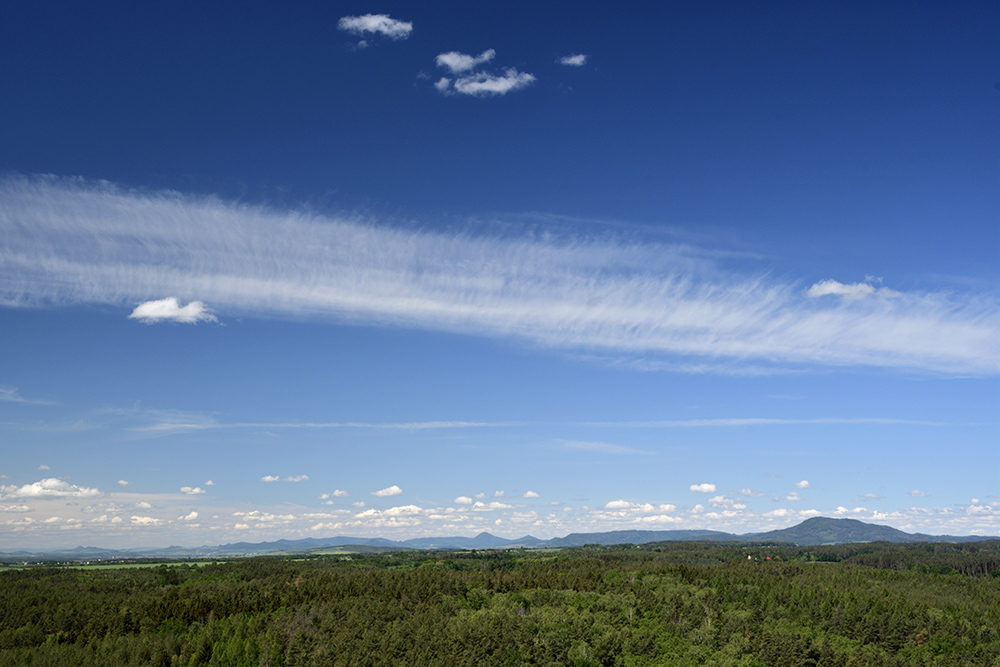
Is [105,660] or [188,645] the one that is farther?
[188,645]

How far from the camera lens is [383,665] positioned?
164m

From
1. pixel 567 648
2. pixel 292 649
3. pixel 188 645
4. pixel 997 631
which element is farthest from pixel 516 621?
pixel 997 631

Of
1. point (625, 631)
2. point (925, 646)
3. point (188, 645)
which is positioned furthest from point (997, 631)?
point (188, 645)

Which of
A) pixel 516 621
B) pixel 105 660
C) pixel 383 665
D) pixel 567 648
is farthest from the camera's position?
pixel 516 621

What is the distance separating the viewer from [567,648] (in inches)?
6998

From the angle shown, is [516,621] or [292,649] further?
[516,621]

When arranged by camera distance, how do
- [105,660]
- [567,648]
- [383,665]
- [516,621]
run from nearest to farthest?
[105,660], [383,665], [567,648], [516,621]

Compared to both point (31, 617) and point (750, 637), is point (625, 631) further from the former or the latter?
point (31, 617)

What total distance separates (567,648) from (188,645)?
291ft

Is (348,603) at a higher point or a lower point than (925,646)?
higher

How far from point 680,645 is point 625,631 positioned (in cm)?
1406

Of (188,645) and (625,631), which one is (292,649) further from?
(625,631)

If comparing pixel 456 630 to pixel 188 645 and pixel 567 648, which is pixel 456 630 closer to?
pixel 567 648

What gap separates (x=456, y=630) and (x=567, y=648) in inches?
1090
